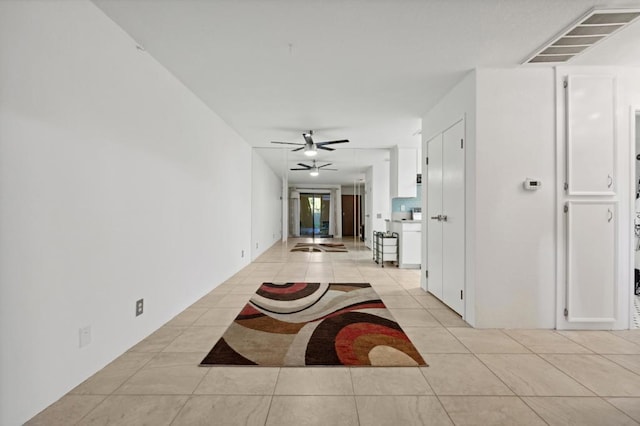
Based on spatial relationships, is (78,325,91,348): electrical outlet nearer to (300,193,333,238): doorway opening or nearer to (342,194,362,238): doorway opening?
(342,194,362,238): doorway opening

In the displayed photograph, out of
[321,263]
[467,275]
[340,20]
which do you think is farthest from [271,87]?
[321,263]

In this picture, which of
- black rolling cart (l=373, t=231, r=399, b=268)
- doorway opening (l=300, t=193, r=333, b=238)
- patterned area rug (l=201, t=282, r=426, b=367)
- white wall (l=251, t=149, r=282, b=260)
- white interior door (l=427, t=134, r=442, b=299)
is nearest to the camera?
patterned area rug (l=201, t=282, r=426, b=367)

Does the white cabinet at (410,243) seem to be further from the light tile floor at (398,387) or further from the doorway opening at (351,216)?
the light tile floor at (398,387)

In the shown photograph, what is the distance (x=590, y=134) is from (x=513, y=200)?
2.95 ft

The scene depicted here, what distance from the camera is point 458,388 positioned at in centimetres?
188

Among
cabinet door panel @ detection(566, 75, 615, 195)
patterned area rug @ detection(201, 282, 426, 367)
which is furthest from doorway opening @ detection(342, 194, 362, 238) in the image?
cabinet door panel @ detection(566, 75, 615, 195)

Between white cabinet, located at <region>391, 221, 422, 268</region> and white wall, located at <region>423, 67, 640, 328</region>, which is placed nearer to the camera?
white wall, located at <region>423, 67, 640, 328</region>

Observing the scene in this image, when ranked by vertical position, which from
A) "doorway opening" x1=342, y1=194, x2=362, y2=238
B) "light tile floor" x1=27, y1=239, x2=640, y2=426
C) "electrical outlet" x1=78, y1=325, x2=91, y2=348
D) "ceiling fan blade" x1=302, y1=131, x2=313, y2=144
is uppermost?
A: "ceiling fan blade" x1=302, y1=131, x2=313, y2=144

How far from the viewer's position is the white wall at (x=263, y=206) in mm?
6512

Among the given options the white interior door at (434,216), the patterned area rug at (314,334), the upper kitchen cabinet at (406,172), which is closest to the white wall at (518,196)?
the white interior door at (434,216)

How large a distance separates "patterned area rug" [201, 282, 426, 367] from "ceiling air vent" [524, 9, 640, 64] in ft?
8.76

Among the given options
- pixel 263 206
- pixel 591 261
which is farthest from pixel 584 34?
pixel 263 206

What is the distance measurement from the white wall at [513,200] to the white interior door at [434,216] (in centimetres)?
82

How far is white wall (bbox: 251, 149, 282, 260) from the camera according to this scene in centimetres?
651
